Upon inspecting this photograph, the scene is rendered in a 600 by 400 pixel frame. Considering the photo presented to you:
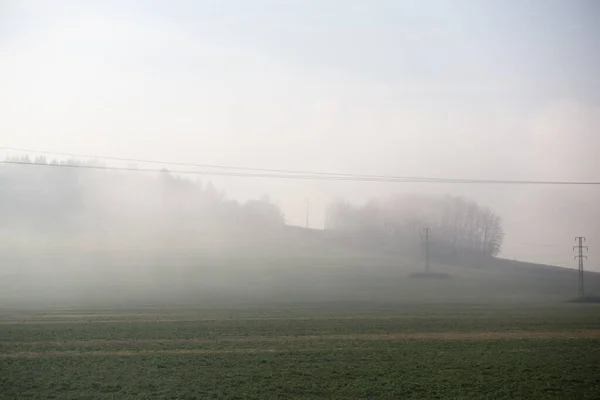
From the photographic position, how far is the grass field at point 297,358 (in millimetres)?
24016

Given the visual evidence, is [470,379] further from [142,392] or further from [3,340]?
[3,340]

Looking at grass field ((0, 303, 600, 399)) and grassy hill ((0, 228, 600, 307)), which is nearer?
grass field ((0, 303, 600, 399))

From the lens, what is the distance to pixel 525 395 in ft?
77.0

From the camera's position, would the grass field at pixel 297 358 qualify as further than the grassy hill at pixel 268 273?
No

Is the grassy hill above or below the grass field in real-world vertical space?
above

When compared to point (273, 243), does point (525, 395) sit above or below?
below

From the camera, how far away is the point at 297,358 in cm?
3034

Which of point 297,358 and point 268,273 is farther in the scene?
point 268,273

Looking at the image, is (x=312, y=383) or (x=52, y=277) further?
(x=52, y=277)

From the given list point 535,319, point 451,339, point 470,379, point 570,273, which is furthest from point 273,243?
point 470,379

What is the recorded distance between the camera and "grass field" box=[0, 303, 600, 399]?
A: 2402cm

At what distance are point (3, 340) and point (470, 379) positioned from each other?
1009 inches

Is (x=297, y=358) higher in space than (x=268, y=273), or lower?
lower

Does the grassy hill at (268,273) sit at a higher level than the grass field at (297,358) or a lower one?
higher
